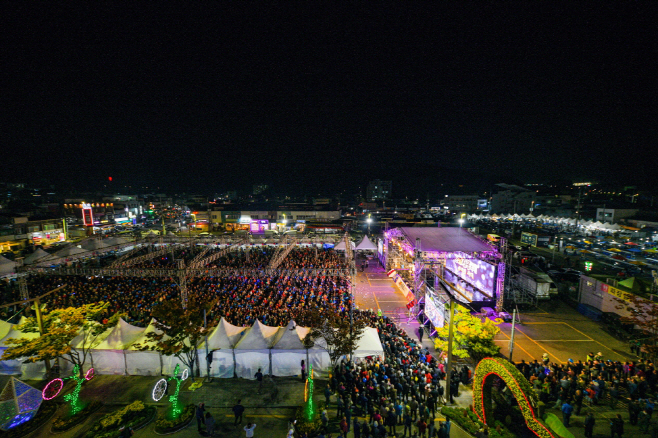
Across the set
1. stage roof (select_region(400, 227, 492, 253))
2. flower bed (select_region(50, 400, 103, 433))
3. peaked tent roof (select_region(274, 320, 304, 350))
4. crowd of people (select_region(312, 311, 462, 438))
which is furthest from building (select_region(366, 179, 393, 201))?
flower bed (select_region(50, 400, 103, 433))

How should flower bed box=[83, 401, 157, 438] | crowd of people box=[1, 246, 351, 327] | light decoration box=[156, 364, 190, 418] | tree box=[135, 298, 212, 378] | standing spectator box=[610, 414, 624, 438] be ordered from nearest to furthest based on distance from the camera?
1. standing spectator box=[610, 414, 624, 438]
2. flower bed box=[83, 401, 157, 438]
3. light decoration box=[156, 364, 190, 418]
4. tree box=[135, 298, 212, 378]
5. crowd of people box=[1, 246, 351, 327]

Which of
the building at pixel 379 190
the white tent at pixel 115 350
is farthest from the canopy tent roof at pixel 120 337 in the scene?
the building at pixel 379 190

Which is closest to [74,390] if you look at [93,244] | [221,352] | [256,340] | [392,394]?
[221,352]

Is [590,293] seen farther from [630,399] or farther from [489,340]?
[489,340]

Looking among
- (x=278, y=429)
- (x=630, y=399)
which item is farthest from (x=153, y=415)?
(x=630, y=399)

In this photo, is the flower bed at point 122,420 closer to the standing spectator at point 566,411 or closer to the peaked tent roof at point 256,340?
the peaked tent roof at point 256,340

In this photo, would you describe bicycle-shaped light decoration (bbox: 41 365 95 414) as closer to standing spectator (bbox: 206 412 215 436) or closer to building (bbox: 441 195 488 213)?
standing spectator (bbox: 206 412 215 436)

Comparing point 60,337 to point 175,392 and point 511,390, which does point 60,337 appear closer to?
point 175,392
